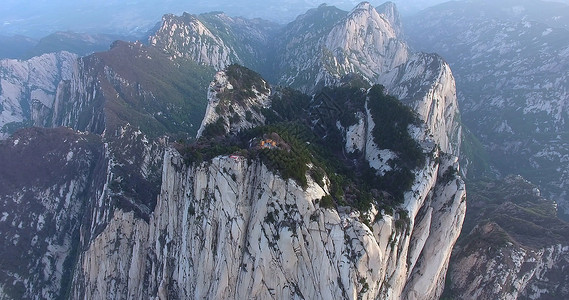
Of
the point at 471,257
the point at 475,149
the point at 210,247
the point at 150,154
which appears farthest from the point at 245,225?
the point at 475,149

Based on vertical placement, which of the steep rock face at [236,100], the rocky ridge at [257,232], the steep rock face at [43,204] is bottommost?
the steep rock face at [43,204]

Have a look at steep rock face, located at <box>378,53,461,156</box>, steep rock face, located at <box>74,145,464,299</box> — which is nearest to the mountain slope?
steep rock face, located at <box>74,145,464,299</box>

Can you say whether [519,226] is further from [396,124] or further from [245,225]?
[245,225]

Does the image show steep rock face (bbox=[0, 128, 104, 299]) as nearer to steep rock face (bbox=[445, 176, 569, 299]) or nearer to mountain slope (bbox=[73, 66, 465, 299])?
mountain slope (bbox=[73, 66, 465, 299])

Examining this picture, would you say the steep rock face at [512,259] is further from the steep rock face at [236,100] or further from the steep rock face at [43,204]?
the steep rock face at [43,204]

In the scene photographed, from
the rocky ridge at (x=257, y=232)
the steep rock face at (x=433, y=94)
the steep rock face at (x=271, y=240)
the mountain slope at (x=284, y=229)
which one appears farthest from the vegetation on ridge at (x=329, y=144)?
the steep rock face at (x=433, y=94)

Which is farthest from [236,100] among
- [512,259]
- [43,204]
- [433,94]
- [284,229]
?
[433,94]
